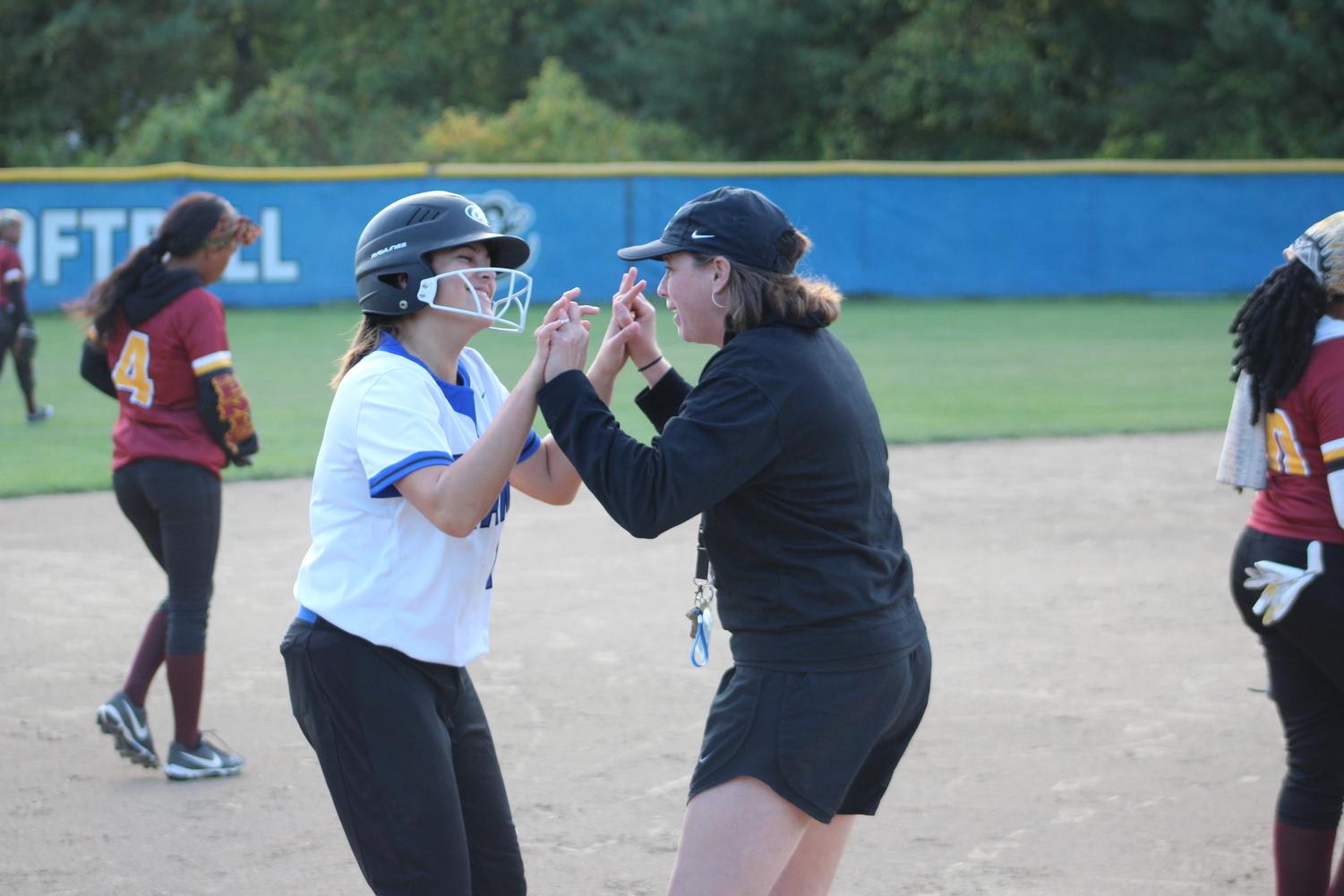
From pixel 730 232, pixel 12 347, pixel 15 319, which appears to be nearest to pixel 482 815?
pixel 730 232

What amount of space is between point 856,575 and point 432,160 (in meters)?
34.3

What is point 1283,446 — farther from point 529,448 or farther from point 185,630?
point 185,630

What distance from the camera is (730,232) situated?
11.0 feet

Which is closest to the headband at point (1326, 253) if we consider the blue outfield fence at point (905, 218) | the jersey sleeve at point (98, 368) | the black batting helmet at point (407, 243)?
the black batting helmet at point (407, 243)

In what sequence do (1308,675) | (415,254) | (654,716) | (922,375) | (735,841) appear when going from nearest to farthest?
(735,841)
(415,254)
(1308,675)
(654,716)
(922,375)

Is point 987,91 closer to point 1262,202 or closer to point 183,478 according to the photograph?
point 1262,202

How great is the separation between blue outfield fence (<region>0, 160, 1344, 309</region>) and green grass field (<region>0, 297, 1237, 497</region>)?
106 cm

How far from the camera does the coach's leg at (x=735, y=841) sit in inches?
125

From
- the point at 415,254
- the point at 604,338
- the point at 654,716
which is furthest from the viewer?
the point at 654,716

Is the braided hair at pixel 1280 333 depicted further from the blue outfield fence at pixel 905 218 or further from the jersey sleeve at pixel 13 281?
the blue outfield fence at pixel 905 218

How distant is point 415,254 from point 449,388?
324mm

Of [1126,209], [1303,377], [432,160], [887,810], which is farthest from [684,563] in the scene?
[432,160]

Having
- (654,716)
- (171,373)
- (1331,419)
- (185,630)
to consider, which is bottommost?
(654,716)

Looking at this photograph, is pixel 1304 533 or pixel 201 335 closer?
pixel 1304 533
